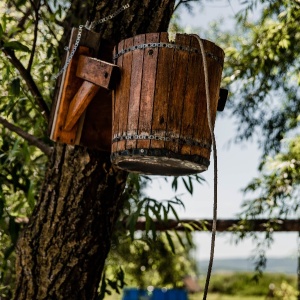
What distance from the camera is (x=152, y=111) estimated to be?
1908mm

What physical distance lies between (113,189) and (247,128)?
3.00m

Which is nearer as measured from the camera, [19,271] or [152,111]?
[152,111]

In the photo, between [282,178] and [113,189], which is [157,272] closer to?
[282,178]

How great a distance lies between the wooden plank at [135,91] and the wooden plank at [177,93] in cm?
11

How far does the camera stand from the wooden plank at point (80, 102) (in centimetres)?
222

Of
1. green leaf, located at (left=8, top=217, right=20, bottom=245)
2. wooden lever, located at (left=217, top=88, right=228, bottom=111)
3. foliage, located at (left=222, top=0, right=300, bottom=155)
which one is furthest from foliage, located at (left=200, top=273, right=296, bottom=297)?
wooden lever, located at (left=217, top=88, right=228, bottom=111)

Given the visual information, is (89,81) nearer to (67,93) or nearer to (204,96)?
(67,93)

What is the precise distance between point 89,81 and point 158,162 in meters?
0.42

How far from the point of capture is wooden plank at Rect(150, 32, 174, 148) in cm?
189

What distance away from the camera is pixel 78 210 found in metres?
2.62

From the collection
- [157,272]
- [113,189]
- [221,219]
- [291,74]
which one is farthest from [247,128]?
[157,272]

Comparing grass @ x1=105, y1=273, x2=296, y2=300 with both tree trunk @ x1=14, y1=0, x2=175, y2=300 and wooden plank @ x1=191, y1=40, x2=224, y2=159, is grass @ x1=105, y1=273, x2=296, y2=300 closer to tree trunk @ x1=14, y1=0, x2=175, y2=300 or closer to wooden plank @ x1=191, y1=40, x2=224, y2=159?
tree trunk @ x1=14, y1=0, x2=175, y2=300

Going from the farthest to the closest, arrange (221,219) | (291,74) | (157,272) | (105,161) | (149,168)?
(157,272) → (291,74) → (221,219) → (105,161) → (149,168)

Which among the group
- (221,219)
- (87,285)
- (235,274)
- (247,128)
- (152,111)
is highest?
(247,128)
